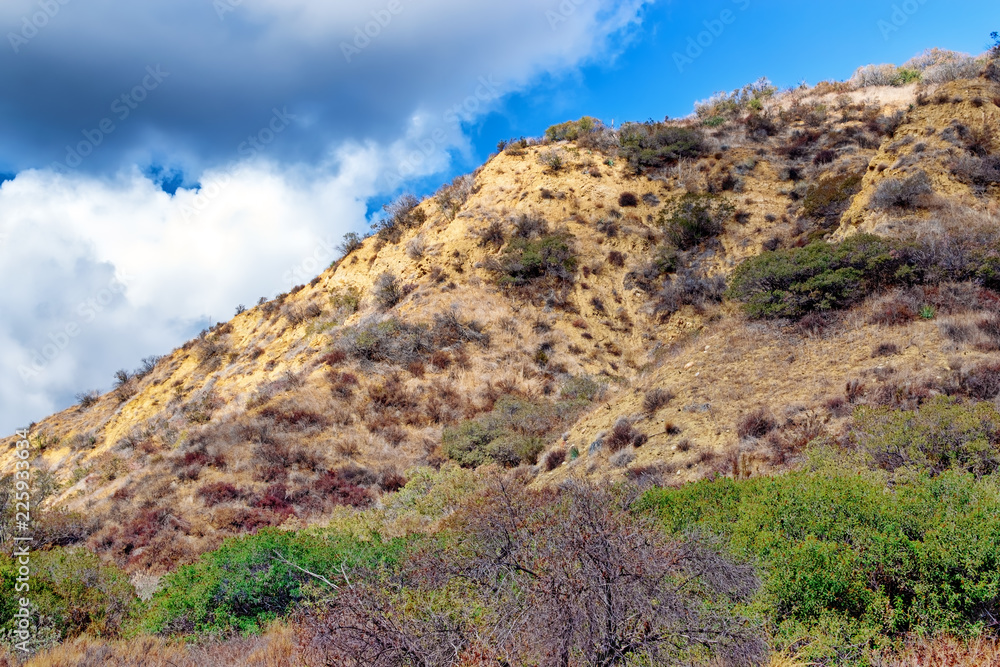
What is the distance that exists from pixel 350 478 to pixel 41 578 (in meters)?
10.3

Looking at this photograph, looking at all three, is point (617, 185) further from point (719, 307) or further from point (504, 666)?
point (504, 666)

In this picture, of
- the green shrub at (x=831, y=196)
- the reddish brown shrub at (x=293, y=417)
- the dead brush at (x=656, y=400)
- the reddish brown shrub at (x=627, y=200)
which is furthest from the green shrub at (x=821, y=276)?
the reddish brown shrub at (x=293, y=417)

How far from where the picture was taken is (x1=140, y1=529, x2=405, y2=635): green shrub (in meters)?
7.89

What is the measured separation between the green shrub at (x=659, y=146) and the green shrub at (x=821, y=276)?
16608mm

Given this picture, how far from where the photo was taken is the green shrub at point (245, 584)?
7.89 m

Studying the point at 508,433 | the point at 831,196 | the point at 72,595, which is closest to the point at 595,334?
the point at 508,433

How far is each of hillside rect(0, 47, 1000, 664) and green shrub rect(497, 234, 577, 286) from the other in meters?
0.11

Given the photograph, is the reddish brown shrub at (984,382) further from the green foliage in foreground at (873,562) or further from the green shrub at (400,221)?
the green shrub at (400,221)

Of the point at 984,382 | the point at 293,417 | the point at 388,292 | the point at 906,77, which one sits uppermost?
the point at 906,77

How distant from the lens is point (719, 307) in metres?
24.3

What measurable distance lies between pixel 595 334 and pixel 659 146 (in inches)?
562

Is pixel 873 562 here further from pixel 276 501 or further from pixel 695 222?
pixel 695 222

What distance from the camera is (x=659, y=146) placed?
33.6 metres

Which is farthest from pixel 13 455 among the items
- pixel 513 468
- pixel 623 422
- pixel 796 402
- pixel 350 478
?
pixel 796 402
